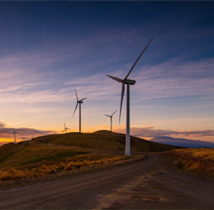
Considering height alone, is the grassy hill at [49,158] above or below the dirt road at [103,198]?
below

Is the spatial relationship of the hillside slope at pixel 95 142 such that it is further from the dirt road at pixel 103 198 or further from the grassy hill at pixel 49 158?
the dirt road at pixel 103 198

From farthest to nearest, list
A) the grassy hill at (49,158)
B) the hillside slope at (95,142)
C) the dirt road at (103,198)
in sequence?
the hillside slope at (95,142)
the grassy hill at (49,158)
the dirt road at (103,198)

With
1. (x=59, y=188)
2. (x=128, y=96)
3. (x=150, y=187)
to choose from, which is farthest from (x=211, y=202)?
(x=128, y=96)

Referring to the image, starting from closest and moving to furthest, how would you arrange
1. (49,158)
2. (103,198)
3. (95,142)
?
1. (103,198)
2. (49,158)
3. (95,142)

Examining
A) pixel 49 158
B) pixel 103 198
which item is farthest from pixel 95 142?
pixel 103 198

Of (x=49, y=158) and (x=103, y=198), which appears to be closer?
(x=103, y=198)

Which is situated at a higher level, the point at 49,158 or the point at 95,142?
the point at 95,142

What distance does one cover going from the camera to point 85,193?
494 inches

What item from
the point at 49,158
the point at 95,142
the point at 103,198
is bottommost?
Result: the point at 49,158

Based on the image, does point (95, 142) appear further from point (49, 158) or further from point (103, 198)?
point (103, 198)

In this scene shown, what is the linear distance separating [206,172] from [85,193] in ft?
58.3

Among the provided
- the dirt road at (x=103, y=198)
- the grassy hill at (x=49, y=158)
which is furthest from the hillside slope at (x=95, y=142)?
the dirt road at (x=103, y=198)

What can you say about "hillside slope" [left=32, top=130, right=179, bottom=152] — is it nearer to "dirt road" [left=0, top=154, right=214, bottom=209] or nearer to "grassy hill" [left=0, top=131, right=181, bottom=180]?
"grassy hill" [left=0, top=131, right=181, bottom=180]

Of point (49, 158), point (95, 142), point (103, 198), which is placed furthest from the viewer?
point (95, 142)
